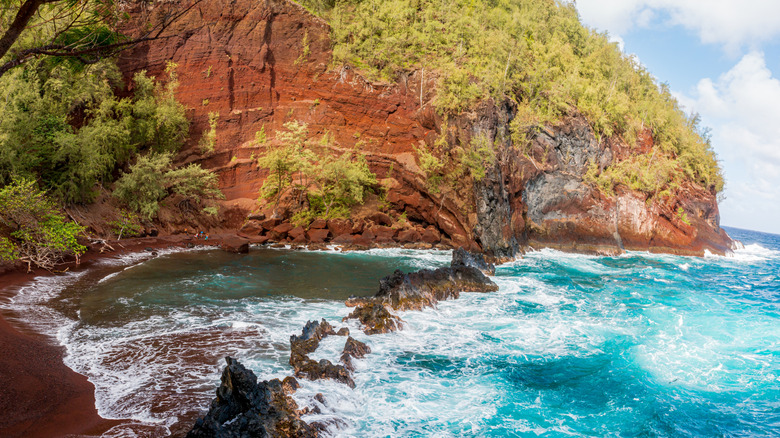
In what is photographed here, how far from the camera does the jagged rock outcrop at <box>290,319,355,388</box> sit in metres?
9.55

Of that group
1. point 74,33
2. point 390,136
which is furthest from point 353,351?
point 390,136

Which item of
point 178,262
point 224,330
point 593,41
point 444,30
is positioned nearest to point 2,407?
point 224,330

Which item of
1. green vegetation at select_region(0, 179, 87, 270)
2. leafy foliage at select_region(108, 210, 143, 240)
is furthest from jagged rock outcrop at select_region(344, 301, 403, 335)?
leafy foliage at select_region(108, 210, 143, 240)

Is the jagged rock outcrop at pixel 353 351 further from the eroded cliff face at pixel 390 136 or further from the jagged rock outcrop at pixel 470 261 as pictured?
the eroded cliff face at pixel 390 136

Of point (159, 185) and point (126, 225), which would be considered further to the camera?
point (159, 185)

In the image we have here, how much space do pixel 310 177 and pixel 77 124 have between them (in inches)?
594

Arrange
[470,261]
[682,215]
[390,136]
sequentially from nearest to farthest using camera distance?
[470,261]
[390,136]
[682,215]

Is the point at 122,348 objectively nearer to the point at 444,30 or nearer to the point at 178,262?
the point at 178,262

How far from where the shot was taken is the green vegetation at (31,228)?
1524 cm

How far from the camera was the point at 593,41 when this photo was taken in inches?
1855

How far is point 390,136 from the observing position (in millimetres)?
36438

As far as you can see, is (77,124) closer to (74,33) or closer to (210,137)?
(210,137)

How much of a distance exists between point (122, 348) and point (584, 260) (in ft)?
99.5

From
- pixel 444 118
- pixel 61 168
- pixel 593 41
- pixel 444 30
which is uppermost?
pixel 593 41
